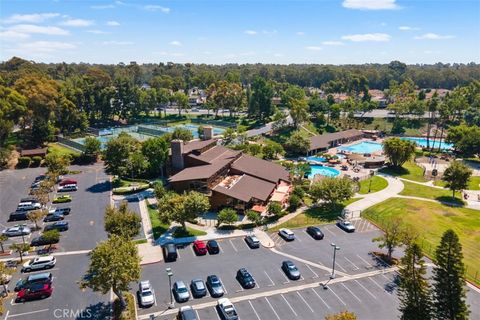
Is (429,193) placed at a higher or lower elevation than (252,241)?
higher

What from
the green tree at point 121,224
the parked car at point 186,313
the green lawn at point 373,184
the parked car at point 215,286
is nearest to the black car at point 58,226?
the green tree at point 121,224

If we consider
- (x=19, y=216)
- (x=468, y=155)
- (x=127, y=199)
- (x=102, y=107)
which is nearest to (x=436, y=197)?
(x=468, y=155)

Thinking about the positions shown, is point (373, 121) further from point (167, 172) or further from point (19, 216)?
point (19, 216)

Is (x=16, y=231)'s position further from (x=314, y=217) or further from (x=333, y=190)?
(x=333, y=190)

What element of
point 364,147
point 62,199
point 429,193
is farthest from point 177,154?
point 364,147

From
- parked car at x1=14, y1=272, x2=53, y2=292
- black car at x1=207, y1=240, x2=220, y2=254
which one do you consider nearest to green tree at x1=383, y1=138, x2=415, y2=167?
black car at x1=207, y1=240, x2=220, y2=254

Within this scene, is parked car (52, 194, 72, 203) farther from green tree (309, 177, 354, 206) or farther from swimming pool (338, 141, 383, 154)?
swimming pool (338, 141, 383, 154)

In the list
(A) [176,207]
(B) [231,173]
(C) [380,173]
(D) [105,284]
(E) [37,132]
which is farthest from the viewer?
(E) [37,132]
